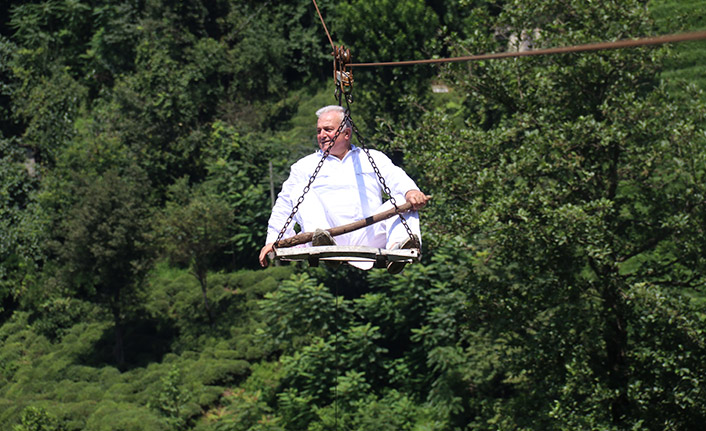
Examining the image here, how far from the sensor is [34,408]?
1530cm

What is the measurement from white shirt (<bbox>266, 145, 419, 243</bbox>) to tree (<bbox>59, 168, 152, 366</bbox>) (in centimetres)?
1308

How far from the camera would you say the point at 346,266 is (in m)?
18.1

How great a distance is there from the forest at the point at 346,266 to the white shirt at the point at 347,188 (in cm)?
450

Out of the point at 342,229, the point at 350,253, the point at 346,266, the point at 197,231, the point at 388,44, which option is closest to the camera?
the point at 350,253

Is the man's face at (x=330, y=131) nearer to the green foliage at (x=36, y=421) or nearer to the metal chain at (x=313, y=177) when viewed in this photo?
the metal chain at (x=313, y=177)

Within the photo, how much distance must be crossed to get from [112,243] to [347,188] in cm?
1331

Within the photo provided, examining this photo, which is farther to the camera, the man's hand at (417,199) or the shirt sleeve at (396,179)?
the shirt sleeve at (396,179)

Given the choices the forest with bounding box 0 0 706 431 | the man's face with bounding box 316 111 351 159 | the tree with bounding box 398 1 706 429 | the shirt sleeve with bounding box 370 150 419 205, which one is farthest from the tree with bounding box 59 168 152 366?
the shirt sleeve with bounding box 370 150 419 205

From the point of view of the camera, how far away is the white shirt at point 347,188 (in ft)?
20.8

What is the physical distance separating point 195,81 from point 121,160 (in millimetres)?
4226

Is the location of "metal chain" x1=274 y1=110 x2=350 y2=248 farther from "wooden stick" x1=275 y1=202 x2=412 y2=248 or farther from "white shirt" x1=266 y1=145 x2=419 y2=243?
"white shirt" x1=266 y1=145 x2=419 y2=243

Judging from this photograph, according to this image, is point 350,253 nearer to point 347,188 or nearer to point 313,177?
point 313,177

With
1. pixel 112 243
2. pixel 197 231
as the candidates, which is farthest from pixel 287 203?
pixel 197 231

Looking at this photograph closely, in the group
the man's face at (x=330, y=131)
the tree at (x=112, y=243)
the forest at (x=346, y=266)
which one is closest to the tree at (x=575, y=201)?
the forest at (x=346, y=266)
